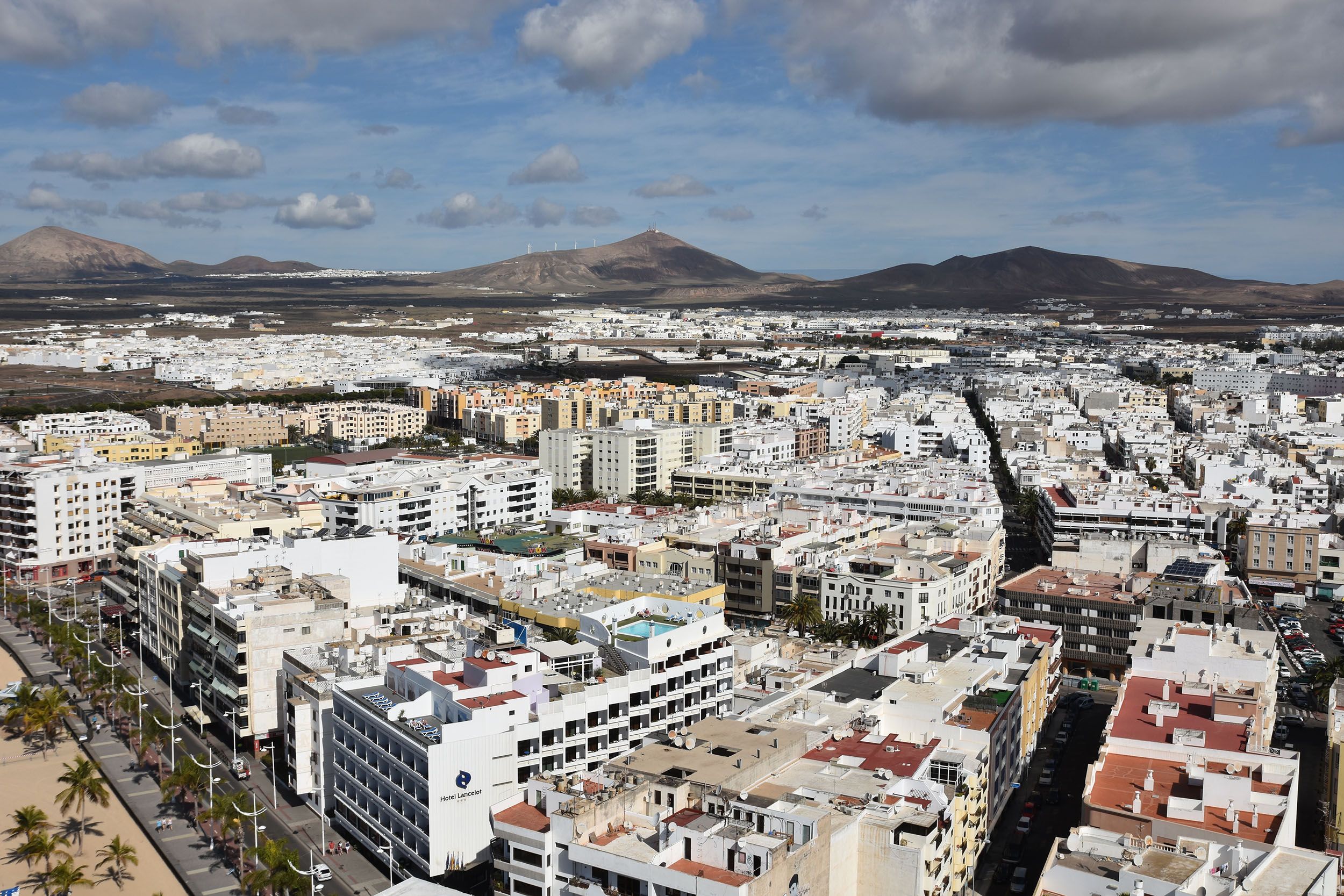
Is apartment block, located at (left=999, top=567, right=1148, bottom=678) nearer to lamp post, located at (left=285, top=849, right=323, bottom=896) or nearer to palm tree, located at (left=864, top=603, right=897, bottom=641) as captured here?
palm tree, located at (left=864, top=603, right=897, bottom=641)

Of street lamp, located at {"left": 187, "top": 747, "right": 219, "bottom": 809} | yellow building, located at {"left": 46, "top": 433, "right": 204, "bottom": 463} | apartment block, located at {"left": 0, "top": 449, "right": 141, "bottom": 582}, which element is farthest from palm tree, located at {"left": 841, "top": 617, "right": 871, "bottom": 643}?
yellow building, located at {"left": 46, "top": 433, "right": 204, "bottom": 463}

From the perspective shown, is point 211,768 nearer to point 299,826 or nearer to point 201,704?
point 299,826

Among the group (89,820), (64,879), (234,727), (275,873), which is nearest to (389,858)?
(275,873)

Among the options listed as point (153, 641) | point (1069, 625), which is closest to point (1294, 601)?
point (1069, 625)

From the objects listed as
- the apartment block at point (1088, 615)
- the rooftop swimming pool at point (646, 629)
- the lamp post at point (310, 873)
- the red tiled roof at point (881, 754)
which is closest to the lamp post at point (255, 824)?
the lamp post at point (310, 873)

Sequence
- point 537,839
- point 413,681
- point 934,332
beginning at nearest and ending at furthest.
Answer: point 537,839
point 413,681
point 934,332

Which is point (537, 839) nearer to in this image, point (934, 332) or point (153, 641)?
point (153, 641)
